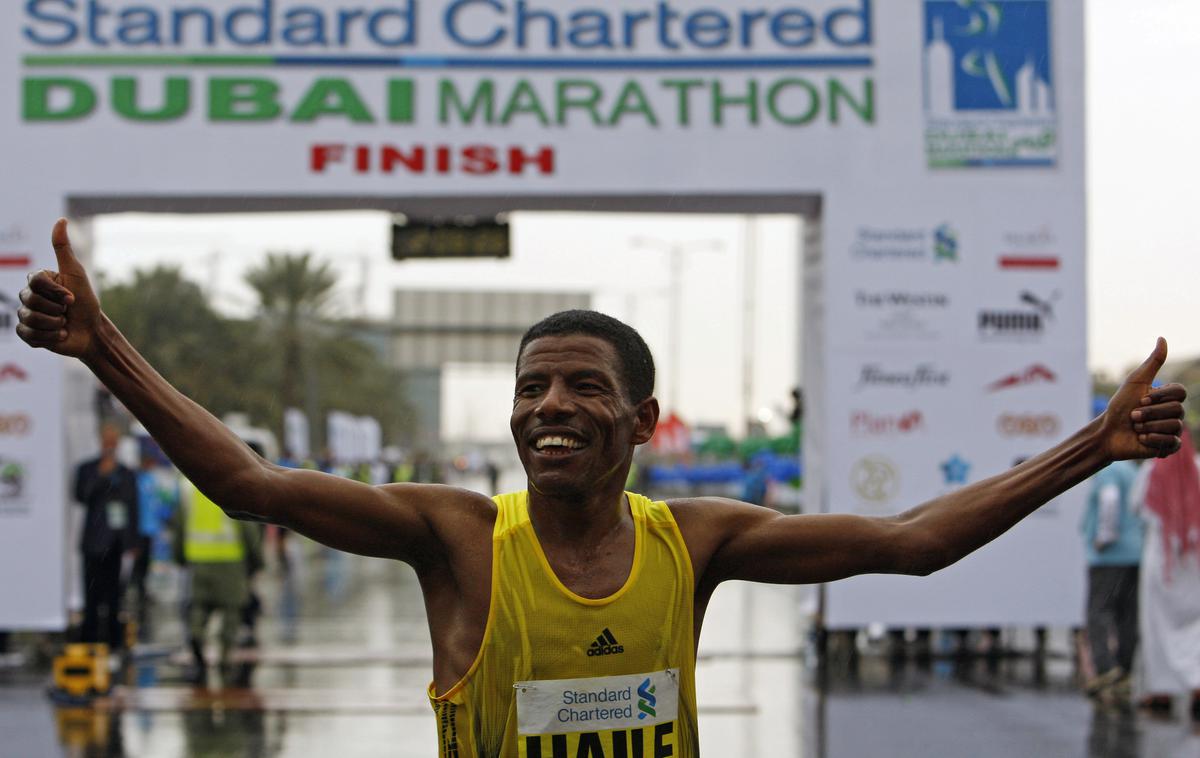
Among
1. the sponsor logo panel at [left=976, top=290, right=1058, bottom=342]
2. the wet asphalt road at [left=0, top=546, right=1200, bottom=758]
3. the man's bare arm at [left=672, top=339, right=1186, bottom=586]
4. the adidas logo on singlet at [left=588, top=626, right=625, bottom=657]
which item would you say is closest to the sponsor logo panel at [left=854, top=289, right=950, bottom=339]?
the sponsor logo panel at [left=976, top=290, right=1058, bottom=342]

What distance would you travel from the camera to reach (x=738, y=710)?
920 centimetres

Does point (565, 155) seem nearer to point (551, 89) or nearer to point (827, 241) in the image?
point (551, 89)

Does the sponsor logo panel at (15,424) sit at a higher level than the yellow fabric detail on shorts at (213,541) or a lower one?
higher

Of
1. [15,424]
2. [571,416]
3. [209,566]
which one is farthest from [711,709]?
[571,416]

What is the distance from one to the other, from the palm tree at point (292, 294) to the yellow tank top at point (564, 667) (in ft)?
130

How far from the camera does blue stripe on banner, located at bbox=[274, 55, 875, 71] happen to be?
36.4ft

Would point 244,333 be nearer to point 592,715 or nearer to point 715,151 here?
point 715,151

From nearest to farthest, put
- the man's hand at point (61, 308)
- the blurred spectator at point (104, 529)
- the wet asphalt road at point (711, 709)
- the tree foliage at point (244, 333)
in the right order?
the man's hand at point (61, 308) < the wet asphalt road at point (711, 709) < the blurred spectator at point (104, 529) < the tree foliage at point (244, 333)

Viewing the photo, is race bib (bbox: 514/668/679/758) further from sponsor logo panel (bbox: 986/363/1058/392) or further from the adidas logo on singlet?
sponsor logo panel (bbox: 986/363/1058/392)

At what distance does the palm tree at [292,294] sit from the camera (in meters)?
41.6

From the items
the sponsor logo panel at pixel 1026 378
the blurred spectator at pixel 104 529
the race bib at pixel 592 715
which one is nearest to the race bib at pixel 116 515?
the blurred spectator at pixel 104 529

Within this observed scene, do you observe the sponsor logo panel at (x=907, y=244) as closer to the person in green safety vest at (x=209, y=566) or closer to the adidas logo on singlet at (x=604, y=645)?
the person in green safety vest at (x=209, y=566)

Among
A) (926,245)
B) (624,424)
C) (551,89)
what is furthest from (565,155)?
(624,424)

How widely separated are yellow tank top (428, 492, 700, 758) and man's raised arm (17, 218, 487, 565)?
0.18m
